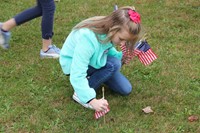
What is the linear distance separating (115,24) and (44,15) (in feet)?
4.48

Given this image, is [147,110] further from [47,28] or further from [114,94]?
[47,28]

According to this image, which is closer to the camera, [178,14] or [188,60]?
[188,60]

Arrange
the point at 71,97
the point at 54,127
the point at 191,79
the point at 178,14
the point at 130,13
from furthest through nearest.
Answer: the point at 178,14, the point at 191,79, the point at 71,97, the point at 54,127, the point at 130,13

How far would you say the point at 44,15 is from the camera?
157 inches

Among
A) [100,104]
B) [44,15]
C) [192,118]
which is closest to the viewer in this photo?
[100,104]

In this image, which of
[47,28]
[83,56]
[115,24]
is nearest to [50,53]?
[47,28]

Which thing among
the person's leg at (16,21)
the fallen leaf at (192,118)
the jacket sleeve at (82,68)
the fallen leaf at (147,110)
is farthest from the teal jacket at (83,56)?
the person's leg at (16,21)

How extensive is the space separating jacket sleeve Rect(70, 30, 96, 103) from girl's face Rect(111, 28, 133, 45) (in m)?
0.19

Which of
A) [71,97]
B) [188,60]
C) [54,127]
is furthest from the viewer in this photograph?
[188,60]

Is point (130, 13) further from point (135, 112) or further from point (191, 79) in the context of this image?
point (191, 79)

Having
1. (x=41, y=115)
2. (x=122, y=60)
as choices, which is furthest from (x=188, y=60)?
(x=41, y=115)

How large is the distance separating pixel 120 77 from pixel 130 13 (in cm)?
83

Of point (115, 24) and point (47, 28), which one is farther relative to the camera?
point (47, 28)

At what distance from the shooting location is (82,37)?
2.90 meters
